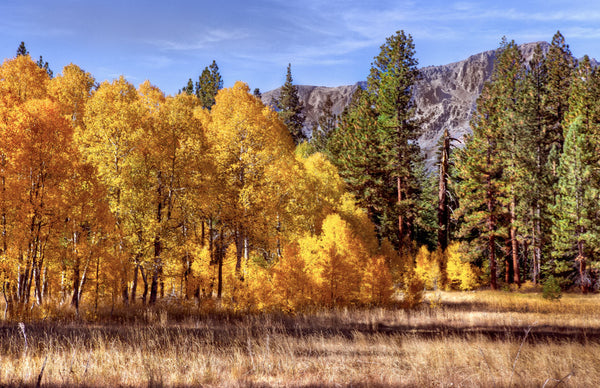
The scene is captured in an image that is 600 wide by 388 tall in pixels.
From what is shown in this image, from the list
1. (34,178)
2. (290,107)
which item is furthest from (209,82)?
(34,178)

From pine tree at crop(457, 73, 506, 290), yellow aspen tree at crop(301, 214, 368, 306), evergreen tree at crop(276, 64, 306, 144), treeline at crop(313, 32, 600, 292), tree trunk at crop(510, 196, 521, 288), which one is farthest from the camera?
evergreen tree at crop(276, 64, 306, 144)

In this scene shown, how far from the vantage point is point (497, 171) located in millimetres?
39906

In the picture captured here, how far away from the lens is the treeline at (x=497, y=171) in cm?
3538

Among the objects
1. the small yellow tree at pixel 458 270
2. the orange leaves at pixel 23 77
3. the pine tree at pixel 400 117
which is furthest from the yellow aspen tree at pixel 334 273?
the small yellow tree at pixel 458 270

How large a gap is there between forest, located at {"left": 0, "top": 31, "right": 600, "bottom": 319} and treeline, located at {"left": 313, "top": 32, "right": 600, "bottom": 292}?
0.20m

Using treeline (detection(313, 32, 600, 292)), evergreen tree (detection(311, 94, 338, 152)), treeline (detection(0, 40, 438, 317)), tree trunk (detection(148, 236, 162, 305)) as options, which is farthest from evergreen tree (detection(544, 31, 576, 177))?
tree trunk (detection(148, 236, 162, 305))

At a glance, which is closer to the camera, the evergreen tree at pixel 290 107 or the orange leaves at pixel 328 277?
the orange leaves at pixel 328 277

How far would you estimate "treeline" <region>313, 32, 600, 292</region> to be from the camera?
35375 millimetres

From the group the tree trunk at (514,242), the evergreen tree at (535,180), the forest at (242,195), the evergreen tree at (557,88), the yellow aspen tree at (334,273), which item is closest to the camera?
the forest at (242,195)

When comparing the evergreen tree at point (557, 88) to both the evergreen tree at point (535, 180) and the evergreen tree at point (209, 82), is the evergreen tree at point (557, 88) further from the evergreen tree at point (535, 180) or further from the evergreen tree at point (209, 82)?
the evergreen tree at point (209, 82)

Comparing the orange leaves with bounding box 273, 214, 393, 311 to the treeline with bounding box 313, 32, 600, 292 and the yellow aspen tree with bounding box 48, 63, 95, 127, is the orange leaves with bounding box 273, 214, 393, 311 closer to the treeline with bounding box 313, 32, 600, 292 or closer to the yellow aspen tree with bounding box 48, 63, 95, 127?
the treeline with bounding box 313, 32, 600, 292

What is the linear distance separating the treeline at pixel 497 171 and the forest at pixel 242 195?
20 cm

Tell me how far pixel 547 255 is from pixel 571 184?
11390mm

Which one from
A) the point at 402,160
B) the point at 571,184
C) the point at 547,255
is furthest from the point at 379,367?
the point at 547,255
